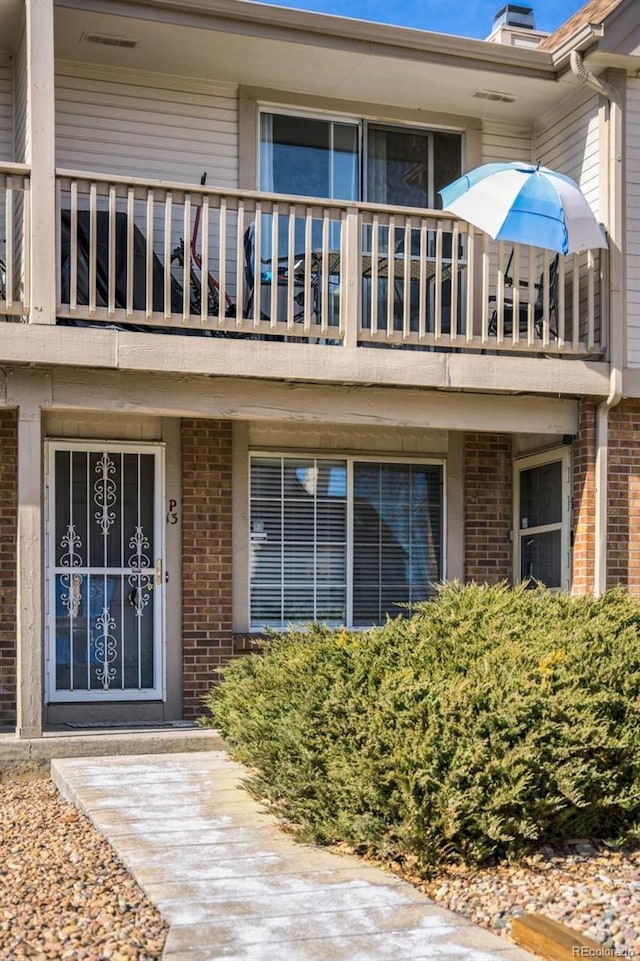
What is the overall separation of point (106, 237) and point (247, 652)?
3436 mm

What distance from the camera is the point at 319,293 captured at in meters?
9.26

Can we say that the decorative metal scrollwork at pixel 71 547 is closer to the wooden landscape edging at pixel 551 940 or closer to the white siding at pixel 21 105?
the white siding at pixel 21 105

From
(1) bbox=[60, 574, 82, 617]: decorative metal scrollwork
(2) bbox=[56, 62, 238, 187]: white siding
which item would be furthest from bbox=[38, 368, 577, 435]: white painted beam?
(2) bbox=[56, 62, 238, 187]: white siding

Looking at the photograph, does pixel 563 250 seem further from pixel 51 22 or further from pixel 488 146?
pixel 51 22

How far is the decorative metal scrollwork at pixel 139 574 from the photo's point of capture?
377 inches

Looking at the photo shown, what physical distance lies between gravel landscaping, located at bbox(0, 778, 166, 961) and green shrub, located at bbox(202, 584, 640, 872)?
3.35ft

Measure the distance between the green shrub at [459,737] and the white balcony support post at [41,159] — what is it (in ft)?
10.2

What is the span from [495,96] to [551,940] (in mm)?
7658

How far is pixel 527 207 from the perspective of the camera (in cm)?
859

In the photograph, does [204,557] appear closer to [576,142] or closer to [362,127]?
[362,127]

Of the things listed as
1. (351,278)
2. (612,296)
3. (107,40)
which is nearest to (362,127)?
(351,278)

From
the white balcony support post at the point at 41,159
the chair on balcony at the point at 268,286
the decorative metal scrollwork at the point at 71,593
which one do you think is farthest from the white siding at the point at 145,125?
the decorative metal scrollwork at the point at 71,593

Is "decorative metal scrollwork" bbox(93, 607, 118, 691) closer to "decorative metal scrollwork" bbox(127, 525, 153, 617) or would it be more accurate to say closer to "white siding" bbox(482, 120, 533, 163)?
"decorative metal scrollwork" bbox(127, 525, 153, 617)

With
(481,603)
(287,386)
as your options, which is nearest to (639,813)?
(481,603)
